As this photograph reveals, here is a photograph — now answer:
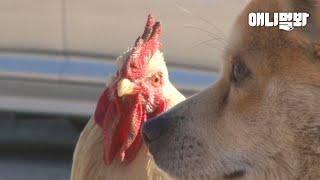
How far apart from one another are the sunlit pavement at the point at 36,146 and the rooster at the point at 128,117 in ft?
9.60

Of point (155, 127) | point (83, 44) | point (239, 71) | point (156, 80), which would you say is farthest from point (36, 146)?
point (239, 71)

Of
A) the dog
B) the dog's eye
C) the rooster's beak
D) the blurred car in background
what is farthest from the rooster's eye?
the blurred car in background

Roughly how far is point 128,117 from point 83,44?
277 cm

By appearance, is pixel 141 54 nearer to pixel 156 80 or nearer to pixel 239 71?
pixel 156 80

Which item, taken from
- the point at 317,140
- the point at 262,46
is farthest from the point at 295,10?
the point at 317,140

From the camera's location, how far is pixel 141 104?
3.48m

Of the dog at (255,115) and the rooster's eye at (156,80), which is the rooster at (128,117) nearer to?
the rooster's eye at (156,80)

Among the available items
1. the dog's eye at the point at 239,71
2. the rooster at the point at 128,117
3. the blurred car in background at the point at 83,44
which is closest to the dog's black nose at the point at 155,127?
the dog's eye at the point at 239,71

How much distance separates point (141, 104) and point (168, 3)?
2.73 meters

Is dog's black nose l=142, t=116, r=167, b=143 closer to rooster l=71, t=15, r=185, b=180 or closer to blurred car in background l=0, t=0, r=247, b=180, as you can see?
rooster l=71, t=15, r=185, b=180

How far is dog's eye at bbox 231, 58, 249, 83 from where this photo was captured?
2541mm

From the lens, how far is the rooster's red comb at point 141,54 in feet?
11.4

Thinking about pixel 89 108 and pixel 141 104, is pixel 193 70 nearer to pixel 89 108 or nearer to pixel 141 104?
pixel 89 108

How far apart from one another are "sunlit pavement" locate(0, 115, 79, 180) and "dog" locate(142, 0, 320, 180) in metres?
3.78
